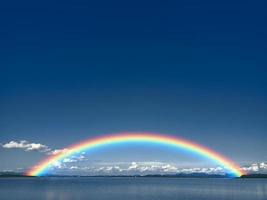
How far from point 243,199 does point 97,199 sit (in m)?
38.2

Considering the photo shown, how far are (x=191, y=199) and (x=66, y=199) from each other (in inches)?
1235

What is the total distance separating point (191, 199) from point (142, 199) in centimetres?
1216

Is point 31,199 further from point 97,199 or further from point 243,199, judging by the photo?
point 243,199

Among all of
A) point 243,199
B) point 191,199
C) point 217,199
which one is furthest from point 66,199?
point 243,199

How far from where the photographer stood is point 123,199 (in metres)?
100

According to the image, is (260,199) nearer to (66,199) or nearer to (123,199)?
(123,199)

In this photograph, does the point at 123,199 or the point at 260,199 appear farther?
the point at 260,199

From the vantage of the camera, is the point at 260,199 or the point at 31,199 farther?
the point at 260,199

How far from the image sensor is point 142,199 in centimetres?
10119

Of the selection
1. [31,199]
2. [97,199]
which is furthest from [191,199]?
[31,199]

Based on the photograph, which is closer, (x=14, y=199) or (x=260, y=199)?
(x=14, y=199)

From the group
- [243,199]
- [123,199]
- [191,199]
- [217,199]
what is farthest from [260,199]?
[123,199]

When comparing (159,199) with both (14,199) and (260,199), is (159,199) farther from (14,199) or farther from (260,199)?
(14,199)

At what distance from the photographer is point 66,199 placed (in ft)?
335
